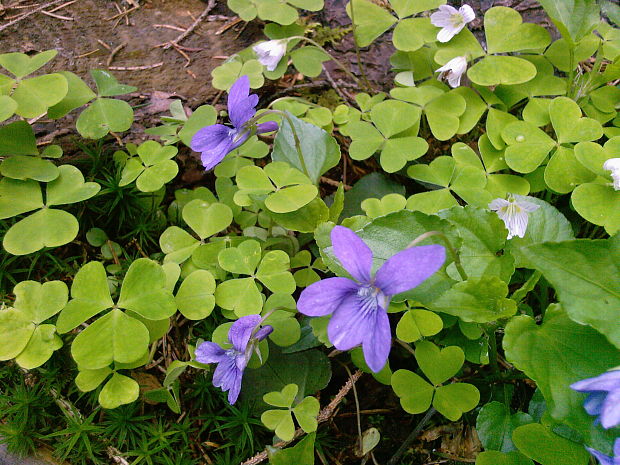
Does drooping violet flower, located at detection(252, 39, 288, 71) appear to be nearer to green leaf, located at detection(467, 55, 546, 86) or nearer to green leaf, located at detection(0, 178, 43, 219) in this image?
green leaf, located at detection(467, 55, 546, 86)

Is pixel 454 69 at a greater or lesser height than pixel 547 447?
greater

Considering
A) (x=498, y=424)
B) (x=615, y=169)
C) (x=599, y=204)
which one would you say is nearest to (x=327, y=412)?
(x=498, y=424)

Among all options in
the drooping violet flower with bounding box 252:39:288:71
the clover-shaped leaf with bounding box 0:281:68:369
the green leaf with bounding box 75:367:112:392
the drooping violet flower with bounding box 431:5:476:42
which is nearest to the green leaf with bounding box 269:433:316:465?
the green leaf with bounding box 75:367:112:392

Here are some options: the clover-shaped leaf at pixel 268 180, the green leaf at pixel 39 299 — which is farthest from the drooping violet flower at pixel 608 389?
the green leaf at pixel 39 299

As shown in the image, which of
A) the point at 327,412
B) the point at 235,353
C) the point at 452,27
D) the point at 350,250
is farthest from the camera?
the point at 452,27

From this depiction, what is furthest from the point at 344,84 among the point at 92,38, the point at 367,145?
the point at 92,38

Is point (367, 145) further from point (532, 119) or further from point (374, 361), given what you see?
point (374, 361)

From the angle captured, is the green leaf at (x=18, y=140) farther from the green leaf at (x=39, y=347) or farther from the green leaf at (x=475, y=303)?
the green leaf at (x=475, y=303)

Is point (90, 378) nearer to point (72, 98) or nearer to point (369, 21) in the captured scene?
point (72, 98)
